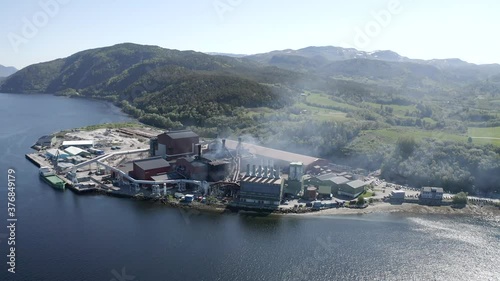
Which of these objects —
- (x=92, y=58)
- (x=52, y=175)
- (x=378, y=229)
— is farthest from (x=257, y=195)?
(x=92, y=58)

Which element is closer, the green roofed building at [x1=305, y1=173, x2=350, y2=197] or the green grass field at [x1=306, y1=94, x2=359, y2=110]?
the green roofed building at [x1=305, y1=173, x2=350, y2=197]

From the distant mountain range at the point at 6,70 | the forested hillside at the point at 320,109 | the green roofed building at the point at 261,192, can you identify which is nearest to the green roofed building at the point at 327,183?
the green roofed building at the point at 261,192

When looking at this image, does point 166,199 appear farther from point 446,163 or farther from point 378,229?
point 446,163

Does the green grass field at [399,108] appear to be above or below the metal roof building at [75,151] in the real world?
above

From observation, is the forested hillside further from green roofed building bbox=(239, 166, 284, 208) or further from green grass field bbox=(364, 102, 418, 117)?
green roofed building bbox=(239, 166, 284, 208)

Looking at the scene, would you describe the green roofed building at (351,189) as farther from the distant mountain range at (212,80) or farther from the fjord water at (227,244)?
the distant mountain range at (212,80)

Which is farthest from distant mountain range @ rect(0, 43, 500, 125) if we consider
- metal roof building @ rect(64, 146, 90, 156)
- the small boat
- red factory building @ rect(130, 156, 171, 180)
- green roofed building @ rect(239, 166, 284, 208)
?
green roofed building @ rect(239, 166, 284, 208)
